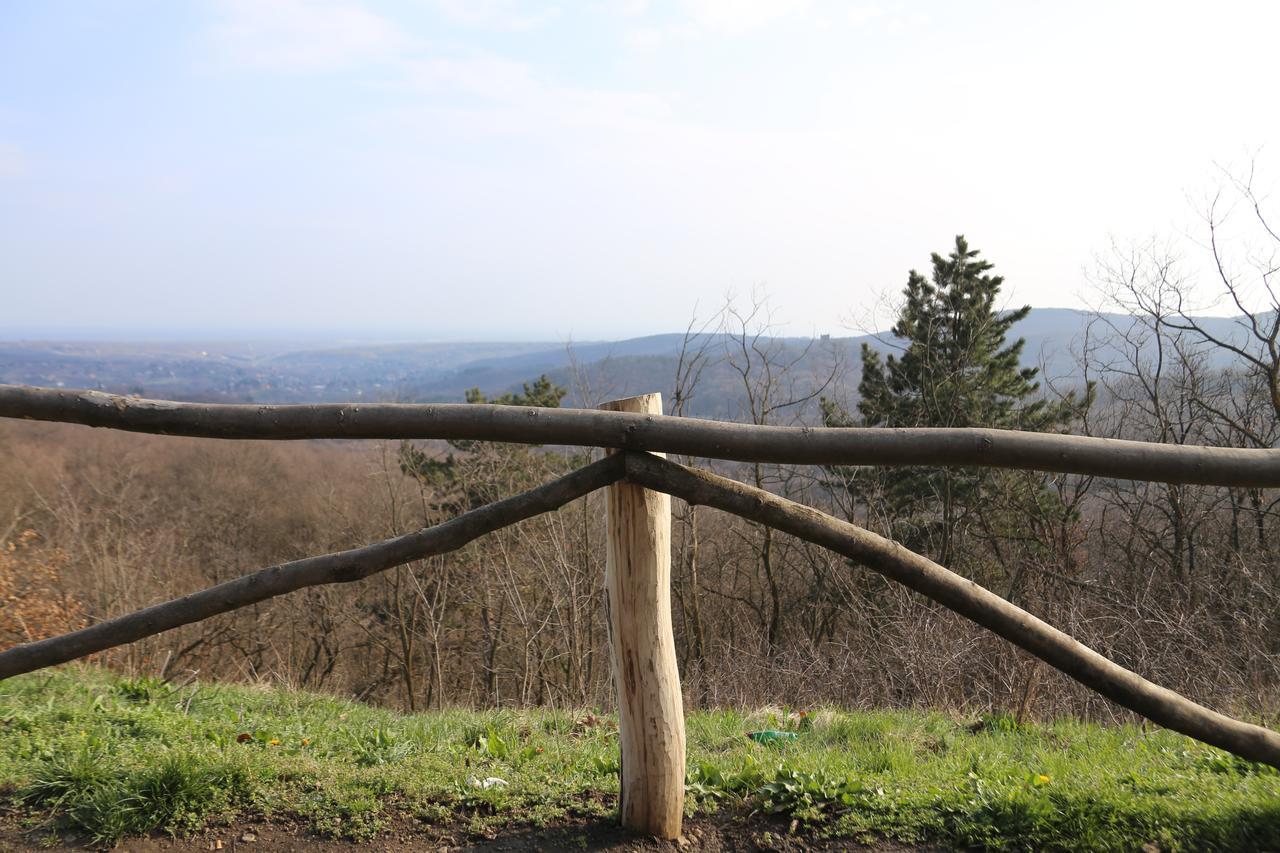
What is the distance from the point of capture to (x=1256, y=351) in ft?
50.9

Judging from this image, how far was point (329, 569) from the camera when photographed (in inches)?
106

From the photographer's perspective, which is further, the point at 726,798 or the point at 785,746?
the point at 785,746

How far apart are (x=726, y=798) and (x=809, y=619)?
1720 cm

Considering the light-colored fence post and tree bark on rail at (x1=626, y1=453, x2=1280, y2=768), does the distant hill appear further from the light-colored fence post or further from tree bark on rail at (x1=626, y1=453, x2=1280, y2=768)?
tree bark on rail at (x1=626, y1=453, x2=1280, y2=768)

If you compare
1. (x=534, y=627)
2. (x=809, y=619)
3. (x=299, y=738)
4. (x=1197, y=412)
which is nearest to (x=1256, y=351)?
(x=1197, y=412)

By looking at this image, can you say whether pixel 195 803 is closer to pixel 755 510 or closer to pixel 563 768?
pixel 563 768

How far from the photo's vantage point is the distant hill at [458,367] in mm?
16531

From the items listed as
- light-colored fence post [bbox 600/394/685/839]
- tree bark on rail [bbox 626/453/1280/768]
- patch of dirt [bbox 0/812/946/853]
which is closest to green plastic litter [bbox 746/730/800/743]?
patch of dirt [bbox 0/812/946/853]

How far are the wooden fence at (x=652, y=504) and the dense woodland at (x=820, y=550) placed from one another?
8213 mm

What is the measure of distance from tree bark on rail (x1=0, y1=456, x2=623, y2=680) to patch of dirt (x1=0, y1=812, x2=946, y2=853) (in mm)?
718

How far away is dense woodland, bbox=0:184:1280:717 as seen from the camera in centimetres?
1293

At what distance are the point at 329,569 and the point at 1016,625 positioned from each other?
2287mm

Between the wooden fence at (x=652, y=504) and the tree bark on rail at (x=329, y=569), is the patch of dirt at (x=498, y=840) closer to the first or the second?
the wooden fence at (x=652, y=504)

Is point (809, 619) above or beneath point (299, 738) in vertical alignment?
beneath
